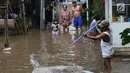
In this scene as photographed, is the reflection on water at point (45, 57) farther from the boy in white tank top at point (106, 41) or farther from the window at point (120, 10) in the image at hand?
the window at point (120, 10)

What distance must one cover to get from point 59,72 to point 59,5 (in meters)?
21.3

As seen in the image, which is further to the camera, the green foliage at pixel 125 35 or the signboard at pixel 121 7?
the signboard at pixel 121 7

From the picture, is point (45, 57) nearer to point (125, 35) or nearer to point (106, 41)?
point (106, 41)

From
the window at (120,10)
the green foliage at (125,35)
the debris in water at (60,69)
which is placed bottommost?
the debris in water at (60,69)

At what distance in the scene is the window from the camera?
36.4 feet

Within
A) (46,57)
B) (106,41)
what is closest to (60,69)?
(106,41)

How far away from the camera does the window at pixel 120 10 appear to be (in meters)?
11.1

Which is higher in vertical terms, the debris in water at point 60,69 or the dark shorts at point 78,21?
the dark shorts at point 78,21

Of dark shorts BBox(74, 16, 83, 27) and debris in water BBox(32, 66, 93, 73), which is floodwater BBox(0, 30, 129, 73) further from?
dark shorts BBox(74, 16, 83, 27)

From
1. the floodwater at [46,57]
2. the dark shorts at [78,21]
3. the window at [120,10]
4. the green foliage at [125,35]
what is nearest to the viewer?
the green foliage at [125,35]

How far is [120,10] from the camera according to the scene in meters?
11.2

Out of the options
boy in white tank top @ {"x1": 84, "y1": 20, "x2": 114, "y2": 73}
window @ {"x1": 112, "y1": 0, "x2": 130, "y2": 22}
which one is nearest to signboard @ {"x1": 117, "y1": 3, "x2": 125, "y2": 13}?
window @ {"x1": 112, "y1": 0, "x2": 130, "y2": 22}

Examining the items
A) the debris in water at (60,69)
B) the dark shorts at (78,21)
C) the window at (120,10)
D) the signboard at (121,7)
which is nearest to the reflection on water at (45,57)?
the debris in water at (60,69)

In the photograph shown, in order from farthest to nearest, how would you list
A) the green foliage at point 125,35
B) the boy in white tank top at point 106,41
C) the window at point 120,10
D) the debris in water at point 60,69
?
the window at point 120,10 → the debris in water at point 60,69 → the boy in white tank top at point 106,41 → the green foliage at point 125,35
